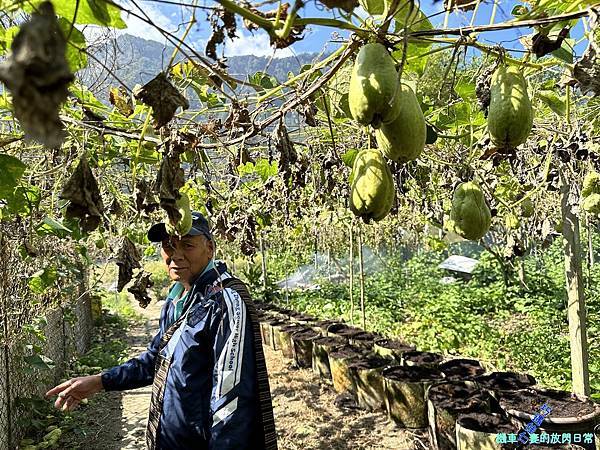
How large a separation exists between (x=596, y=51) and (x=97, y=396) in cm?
659

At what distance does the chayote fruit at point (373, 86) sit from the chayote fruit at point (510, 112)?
0.35 meters

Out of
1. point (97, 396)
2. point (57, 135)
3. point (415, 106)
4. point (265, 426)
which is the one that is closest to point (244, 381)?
point (265, 426)

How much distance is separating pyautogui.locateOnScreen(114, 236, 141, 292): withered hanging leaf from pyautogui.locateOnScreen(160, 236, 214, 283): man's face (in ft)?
2.47

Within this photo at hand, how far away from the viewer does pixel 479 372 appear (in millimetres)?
4812

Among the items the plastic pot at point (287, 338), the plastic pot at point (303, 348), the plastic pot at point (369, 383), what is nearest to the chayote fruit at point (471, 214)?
the plastic pot at point (369, 383)

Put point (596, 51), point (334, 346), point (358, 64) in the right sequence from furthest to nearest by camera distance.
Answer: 1. point (334, 346)
2. point (596, 51)
3. point (358, 64)

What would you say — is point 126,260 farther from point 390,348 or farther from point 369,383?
point 390,348

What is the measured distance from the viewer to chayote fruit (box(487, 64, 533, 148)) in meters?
1.18

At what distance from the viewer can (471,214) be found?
1.62m

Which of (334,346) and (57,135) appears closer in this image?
(57,135)

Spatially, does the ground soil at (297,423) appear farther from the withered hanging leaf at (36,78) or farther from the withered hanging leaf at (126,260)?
the withered hanging leaf at (36,78)

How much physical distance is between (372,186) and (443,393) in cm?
348

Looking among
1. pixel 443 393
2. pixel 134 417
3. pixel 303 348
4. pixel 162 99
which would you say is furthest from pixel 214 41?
pixel 303 348

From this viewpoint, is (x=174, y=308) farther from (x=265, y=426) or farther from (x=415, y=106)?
(x=415, y=106)
